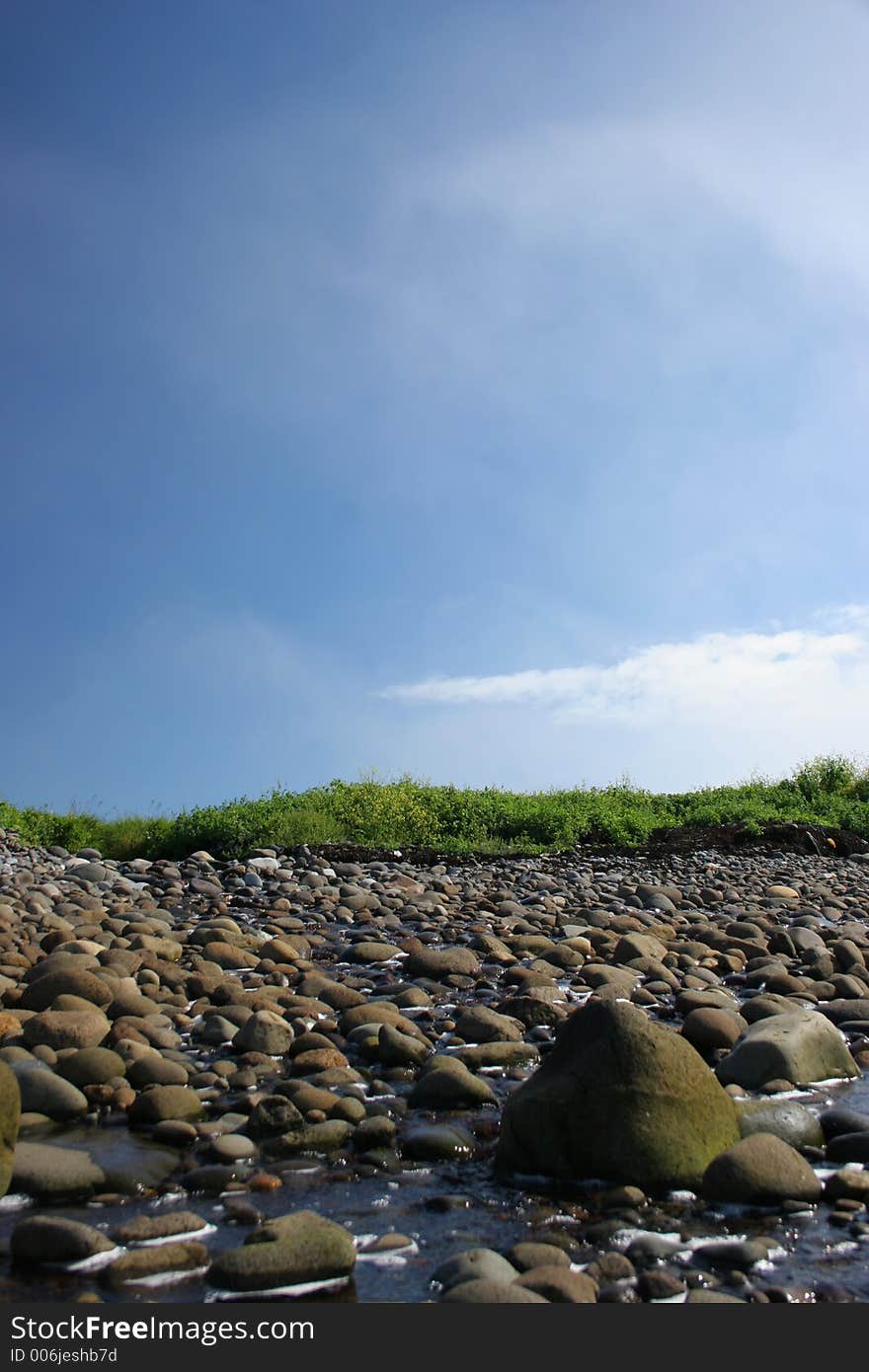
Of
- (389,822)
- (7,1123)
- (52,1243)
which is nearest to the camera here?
(52,1243)

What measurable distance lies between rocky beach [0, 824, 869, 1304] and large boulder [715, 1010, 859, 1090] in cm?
1

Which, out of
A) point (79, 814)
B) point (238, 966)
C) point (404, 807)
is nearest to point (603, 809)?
point (404, 807)

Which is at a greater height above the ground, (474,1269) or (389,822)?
(389,822)

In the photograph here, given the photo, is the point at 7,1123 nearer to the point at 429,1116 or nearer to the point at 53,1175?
the point at 53,1175

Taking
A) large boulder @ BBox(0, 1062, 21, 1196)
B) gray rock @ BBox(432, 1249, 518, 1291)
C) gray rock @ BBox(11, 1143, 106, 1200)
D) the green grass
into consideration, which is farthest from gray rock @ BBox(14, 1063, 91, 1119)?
the green grass

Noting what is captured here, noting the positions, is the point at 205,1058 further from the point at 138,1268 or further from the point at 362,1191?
the point at 138,1268

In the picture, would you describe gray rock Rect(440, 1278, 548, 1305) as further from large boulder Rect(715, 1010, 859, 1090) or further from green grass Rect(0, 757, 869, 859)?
green grass Rect(0, 757, 869, 859)

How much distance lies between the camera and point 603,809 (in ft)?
58.0

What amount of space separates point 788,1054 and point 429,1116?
1701 mm

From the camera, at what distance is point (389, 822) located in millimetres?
16094

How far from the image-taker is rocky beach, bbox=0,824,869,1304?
2.68 m

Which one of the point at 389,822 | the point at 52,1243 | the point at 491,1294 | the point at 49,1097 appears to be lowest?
the point at 491,1294

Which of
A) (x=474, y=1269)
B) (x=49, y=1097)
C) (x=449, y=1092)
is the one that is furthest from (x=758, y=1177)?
(x=49, y=1097)

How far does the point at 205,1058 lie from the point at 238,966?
1774mm
